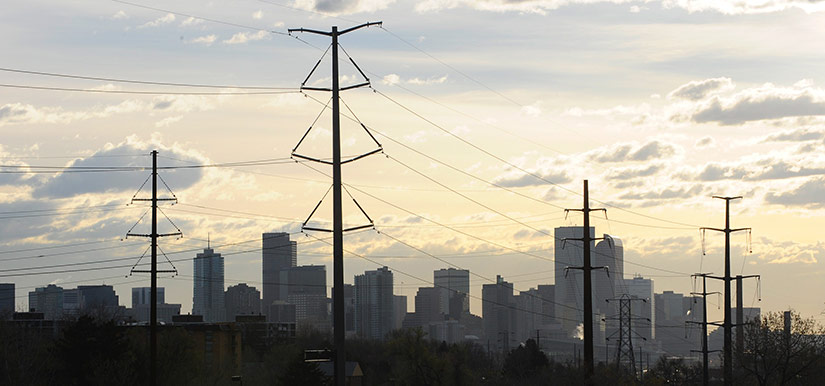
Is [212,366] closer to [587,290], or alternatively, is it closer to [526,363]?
[587,290]

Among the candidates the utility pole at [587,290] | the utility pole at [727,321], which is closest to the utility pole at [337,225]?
the utility pole at [587,290]

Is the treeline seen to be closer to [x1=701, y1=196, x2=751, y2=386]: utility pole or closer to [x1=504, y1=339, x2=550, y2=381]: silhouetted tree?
[x1=701, y1=196, x2=751, y2=386]: utility pole

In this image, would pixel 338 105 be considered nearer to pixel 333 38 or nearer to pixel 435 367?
pixel 333 38

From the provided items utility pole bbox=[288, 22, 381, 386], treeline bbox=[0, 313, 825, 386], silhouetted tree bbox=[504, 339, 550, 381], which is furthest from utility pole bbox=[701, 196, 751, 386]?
silhouetted tree bbox=[504, 339, 550, 381]

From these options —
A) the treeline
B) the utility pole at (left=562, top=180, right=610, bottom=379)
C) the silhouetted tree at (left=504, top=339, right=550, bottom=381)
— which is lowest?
the silhouetted tree at (left=504, top=339, right=550, bottom=381)

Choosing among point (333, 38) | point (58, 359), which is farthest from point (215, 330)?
point (333, 38)

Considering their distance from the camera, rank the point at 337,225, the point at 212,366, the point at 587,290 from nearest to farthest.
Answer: the point at 337,225 < the point at 587,290 < the point at 212,366

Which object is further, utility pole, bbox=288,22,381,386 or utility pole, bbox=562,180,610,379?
utility pole, bbox=562,180,610,379

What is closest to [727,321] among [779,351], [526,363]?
[779,351]

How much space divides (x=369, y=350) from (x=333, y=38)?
484 feet

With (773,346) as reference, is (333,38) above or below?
above

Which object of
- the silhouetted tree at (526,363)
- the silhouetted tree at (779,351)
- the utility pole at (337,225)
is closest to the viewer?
the utility pole at (337,225)

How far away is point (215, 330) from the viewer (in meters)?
135

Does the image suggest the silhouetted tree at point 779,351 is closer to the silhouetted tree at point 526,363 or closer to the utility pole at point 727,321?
the utility pole at point 727,321
